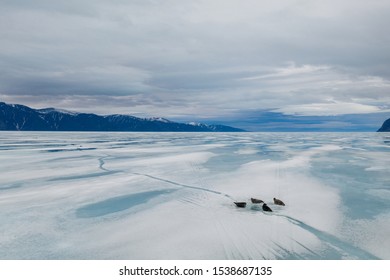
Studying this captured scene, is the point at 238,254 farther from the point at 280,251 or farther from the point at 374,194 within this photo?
the point at 374,194

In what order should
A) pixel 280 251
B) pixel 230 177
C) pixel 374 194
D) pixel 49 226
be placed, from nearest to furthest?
pixel 280 251 < pixel 49 226 < pixel 374 194 < pixel 230 177

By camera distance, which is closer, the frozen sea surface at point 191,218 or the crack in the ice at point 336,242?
the crack in the ice at point 336,242

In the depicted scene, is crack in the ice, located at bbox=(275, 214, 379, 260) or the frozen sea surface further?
the frozen sea surface

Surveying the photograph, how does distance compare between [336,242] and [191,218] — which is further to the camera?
[191,218]

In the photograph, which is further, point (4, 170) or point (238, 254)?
point (4, 170)
